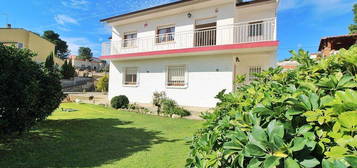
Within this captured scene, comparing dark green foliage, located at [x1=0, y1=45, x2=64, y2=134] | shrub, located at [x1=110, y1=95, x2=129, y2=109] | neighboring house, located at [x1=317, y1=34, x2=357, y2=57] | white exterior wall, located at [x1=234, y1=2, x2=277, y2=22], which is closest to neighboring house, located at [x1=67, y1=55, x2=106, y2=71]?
shrub, located at [x1=110, y1=95, x2=129, y2=109]

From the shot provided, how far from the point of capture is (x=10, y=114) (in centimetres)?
457

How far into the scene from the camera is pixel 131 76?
51.4ft

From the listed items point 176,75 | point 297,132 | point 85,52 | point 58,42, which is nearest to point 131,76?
point 176,75

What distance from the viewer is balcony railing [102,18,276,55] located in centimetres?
1134

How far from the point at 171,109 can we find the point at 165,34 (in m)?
5.77

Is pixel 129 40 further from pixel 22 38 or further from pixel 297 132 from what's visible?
pixel 22 38

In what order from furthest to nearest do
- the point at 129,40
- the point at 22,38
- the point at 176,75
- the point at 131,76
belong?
the point at 22,38 → the point at 129,40 → the point at 131,76 → the point at 176,75

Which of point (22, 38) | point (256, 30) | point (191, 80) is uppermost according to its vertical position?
point (22, 38)

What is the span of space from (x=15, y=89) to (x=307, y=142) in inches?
232

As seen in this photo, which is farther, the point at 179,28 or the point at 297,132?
the point at 179,28

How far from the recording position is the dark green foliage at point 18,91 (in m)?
4.42

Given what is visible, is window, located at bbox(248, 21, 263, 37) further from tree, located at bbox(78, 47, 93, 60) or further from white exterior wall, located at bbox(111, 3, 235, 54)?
tree, located at bbox(78, 47, 93, 60)

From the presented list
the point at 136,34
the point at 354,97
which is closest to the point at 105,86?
the point at 136,34

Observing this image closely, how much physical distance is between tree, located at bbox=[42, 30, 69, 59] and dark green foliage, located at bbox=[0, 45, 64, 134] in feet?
225
